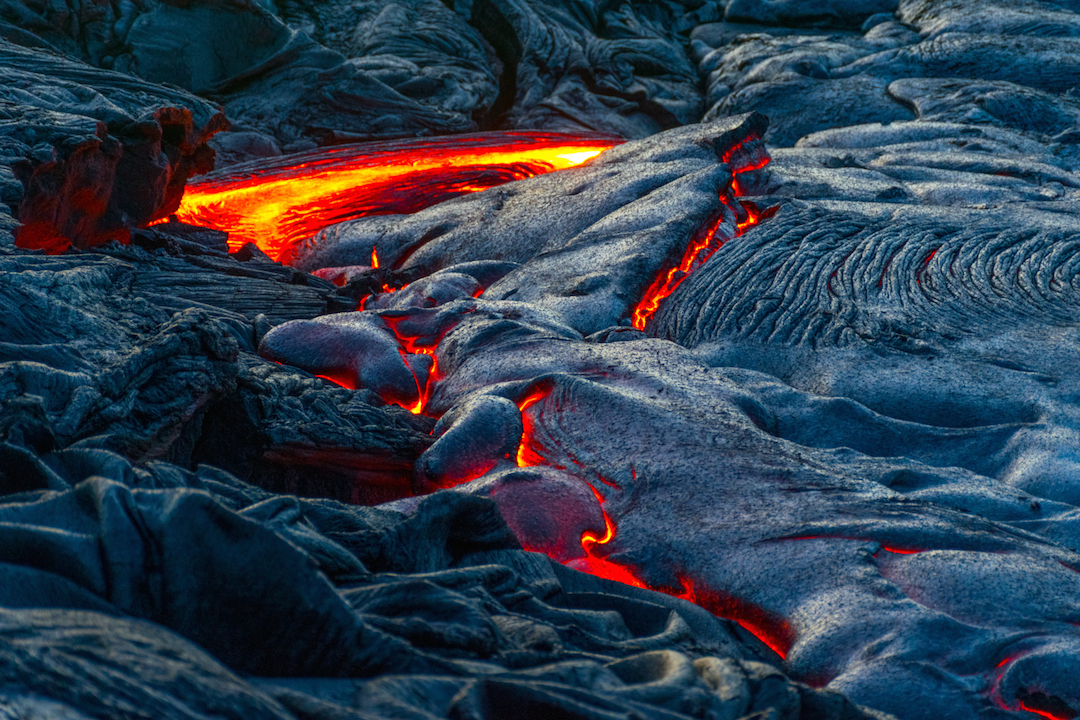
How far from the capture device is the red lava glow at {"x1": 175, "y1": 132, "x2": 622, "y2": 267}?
7.21 m

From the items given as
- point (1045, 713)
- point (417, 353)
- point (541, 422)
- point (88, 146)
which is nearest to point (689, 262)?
point (417, 353)

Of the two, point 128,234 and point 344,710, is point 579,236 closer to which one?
point 128,234

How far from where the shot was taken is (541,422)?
359 cm

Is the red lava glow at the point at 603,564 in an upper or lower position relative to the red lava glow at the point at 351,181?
lower

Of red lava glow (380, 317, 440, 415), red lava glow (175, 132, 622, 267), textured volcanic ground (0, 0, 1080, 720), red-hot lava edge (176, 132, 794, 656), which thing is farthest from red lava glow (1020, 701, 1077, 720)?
red lava glow (175, 132, 622, 267)

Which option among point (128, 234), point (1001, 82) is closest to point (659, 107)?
point (1001, 82)

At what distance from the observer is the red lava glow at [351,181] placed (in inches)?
284

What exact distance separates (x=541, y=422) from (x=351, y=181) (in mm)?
5370

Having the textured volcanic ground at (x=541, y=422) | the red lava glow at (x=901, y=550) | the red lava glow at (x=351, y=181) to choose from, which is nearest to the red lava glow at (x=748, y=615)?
the textured volcanic ground at (x=541, y=422)

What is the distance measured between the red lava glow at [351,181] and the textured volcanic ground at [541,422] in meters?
0.07

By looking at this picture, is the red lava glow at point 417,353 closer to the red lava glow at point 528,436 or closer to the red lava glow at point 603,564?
the red lava glow at point 528,436

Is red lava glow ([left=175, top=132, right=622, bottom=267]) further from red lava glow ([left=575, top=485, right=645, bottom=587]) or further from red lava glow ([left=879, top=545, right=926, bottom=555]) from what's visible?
red lava glow ([left=879, top=545, right=926, bottom=555])

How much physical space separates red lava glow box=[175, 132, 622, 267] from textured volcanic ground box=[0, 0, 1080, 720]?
0.23 feet

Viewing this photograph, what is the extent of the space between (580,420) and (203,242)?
12.9 ft
